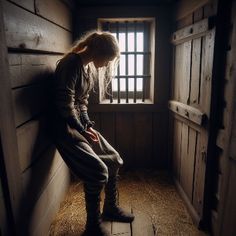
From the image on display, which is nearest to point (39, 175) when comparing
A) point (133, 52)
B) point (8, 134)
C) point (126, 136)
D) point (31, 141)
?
point (31, 141)

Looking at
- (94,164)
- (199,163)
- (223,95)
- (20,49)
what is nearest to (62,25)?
(20,49)

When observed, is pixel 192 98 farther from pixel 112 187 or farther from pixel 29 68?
pixel 29 68

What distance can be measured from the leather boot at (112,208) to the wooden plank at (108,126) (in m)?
0.85

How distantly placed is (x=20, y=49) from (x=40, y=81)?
12.4 inches

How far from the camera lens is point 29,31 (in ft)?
4.47

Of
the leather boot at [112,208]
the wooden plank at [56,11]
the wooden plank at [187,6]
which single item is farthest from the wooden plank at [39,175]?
the wooden plank at [187,6]

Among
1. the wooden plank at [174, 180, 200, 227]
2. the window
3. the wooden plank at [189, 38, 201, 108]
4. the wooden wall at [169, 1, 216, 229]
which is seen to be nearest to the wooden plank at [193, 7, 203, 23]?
the wooden wall at [169, 1, 216, 229]

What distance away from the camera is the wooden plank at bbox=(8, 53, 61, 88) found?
120cm

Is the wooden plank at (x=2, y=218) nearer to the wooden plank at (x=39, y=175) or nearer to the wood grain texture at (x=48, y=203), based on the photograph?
the wooden plank at (x=39, y=175)

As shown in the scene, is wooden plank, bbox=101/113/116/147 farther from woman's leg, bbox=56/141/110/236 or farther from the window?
woman's leg, bbox=56/141/110/236

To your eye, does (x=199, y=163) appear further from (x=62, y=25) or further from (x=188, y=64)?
(x=62, y=25)

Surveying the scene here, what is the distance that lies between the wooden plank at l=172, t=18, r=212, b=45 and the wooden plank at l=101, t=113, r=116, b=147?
101 cm

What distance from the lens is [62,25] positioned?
6.58 feet

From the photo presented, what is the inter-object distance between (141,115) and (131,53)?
67 cm
